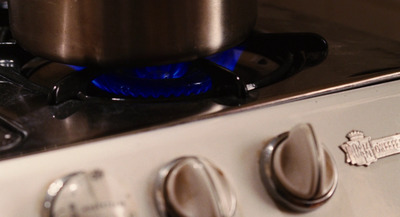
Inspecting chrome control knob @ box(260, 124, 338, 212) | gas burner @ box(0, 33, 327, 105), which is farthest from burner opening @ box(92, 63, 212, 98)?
chrome control knob @ box(260, 124, 338, 212)

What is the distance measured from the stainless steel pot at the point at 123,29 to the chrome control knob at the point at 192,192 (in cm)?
12

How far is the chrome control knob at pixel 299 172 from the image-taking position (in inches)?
13.5

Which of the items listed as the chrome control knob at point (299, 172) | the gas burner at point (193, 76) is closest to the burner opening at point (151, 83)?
the gas burner at point (193, 76)

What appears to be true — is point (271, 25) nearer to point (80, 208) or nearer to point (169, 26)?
point (169, 26)

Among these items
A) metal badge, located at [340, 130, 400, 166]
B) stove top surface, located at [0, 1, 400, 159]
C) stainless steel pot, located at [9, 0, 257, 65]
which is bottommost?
metal badge, located at [340, 130, 400, 166]

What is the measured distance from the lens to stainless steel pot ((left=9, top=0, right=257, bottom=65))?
1.35 feet

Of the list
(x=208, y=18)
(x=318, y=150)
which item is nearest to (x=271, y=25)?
(x=208, y=18)

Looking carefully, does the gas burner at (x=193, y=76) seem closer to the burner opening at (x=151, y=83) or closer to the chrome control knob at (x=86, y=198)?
the burner opening at (x=151, y=83)

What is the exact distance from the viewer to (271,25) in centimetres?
66

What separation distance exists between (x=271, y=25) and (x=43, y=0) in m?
0.32

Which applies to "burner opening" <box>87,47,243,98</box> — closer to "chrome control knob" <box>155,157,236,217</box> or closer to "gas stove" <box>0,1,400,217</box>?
"gas stove" <box>0,1,400,217</box>

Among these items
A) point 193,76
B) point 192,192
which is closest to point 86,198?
point 192,192

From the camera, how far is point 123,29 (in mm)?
413

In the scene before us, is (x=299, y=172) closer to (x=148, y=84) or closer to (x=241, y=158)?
(x=241, y=158)
